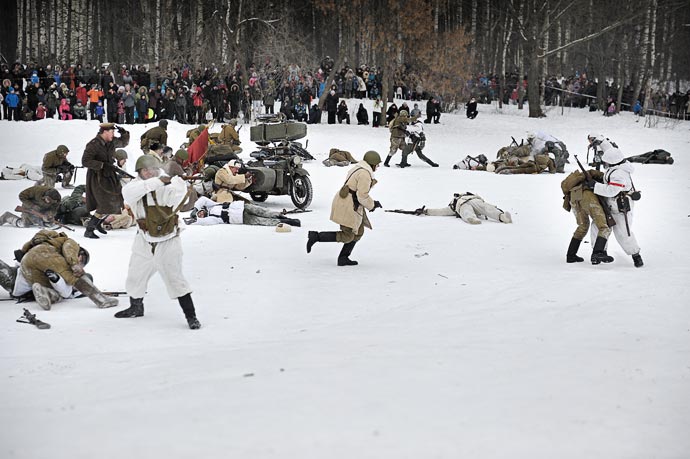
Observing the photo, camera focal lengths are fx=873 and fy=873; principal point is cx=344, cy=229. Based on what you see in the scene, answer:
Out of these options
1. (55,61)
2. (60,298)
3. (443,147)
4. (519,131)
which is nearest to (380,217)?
(60,298)

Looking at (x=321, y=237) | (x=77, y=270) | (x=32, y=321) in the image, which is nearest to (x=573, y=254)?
(x=321, y=237)

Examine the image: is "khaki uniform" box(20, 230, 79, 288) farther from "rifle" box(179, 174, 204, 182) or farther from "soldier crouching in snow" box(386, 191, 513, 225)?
"soldier crouching in snow" box(386, 191, 513, 225)

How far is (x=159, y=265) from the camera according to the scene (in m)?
7.02

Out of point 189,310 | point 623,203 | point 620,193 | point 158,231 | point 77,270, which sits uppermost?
point 620,193

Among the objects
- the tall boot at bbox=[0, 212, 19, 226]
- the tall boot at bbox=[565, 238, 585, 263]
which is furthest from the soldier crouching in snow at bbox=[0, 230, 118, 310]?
the tall boot at bbox=[565, 238, 585, 263]

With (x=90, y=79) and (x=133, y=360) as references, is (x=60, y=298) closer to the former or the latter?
(x=133, y=360)

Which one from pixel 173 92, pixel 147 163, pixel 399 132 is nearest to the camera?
pixel 147 163

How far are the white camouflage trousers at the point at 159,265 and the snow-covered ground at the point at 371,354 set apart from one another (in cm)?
33

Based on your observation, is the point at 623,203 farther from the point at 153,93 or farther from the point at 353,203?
the point at 153,93

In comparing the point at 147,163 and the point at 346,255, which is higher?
the point at 147,163

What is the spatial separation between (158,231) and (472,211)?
22.9 feet

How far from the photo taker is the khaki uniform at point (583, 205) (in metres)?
9.78

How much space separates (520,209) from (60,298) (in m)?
8.70

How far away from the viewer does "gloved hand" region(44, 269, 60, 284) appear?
24.6ft
